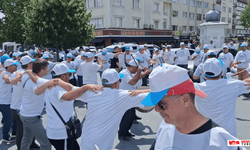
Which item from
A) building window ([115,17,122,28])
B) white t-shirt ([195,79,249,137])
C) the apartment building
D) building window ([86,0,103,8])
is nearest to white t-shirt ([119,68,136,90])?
white t-shirt ([195,79,249,137])

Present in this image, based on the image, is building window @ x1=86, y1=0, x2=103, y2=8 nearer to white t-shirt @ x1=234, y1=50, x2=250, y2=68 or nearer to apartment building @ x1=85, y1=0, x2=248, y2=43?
apartment building @ x1=85, y1=0, x2=248, y2=43

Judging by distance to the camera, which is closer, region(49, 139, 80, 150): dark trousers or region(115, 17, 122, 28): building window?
region(49, 139, 80, 150): dark trousers

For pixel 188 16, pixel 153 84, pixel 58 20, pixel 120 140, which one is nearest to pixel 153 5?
pixel 188 16

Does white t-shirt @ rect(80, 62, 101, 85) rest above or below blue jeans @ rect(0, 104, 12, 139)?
above

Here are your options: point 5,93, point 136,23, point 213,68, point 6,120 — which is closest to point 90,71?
point 5,93

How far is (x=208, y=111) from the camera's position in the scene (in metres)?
3.04

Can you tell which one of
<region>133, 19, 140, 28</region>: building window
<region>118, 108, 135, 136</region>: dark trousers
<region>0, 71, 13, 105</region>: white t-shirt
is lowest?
<region>118, 108, 135, 136</region>: dark trousers

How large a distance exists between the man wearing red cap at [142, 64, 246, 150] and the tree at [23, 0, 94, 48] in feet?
59.0

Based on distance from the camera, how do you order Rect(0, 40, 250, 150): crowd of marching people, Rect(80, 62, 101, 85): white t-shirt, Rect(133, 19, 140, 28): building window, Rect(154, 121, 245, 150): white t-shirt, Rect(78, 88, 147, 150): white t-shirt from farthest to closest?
Rect(133, 19, 140, 28): building window → Rect(80, 62, 101, 85): white t-shirt → Rect(78, 88, 147, 150): white t-shirt → Rect(0, 40, 250, 150): crowd of marching people → Rect(154, 121, 245, 150): white t-shirt

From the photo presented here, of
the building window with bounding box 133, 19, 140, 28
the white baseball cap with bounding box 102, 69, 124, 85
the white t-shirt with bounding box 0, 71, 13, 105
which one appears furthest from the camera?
the building window with bounding box 133, 19, 140, 28

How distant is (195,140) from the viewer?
1.34 meters

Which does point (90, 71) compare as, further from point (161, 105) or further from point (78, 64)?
point (161, 105)

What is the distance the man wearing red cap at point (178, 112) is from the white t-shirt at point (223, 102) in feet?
5.56

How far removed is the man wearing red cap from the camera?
4.49 feet
